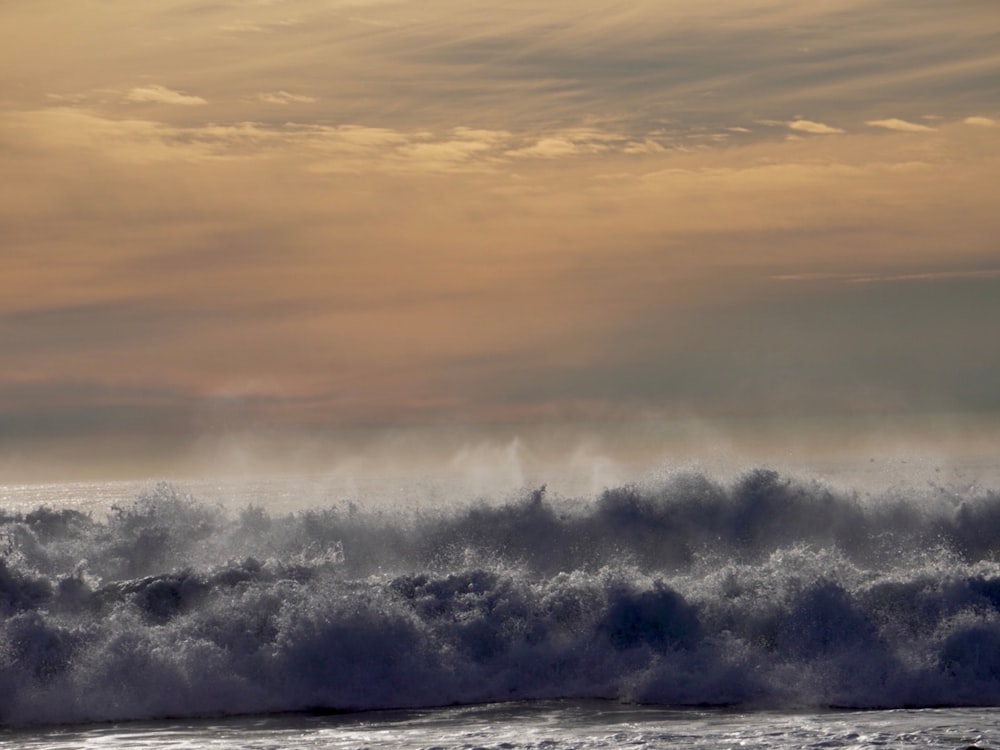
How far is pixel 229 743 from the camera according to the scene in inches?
581

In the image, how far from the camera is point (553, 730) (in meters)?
14.8

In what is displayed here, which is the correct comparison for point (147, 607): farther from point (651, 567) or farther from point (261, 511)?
point (651, 567)

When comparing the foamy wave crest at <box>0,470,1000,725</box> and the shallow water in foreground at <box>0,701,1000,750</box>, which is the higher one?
the foamy wave crest at <box>0,470,1000,725</box>

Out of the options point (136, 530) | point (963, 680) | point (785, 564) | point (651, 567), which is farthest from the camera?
point (136, 530)

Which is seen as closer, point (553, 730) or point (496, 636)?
point (553, 730)

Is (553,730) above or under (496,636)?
under

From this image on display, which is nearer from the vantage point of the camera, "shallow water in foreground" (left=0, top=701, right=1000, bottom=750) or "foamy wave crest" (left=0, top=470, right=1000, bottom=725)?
"shallow water in foreground" (left=0, top=701, right=1000, bottom=750)

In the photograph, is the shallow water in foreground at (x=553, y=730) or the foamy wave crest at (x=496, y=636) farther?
the foamy wave crest at (x=496, y=636)

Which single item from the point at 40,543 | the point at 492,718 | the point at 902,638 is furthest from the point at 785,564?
the point at 40,543

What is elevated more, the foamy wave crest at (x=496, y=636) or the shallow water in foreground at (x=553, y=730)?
the foamy wave crest at (x=496, y=636)

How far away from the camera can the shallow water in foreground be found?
45.6 ft

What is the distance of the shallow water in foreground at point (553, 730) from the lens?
45.6 ft

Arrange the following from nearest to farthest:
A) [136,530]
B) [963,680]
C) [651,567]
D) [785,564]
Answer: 1. [963,680]
2. [785,564]
3. [651,567]
4. [136,530]

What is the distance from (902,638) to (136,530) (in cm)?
1554
